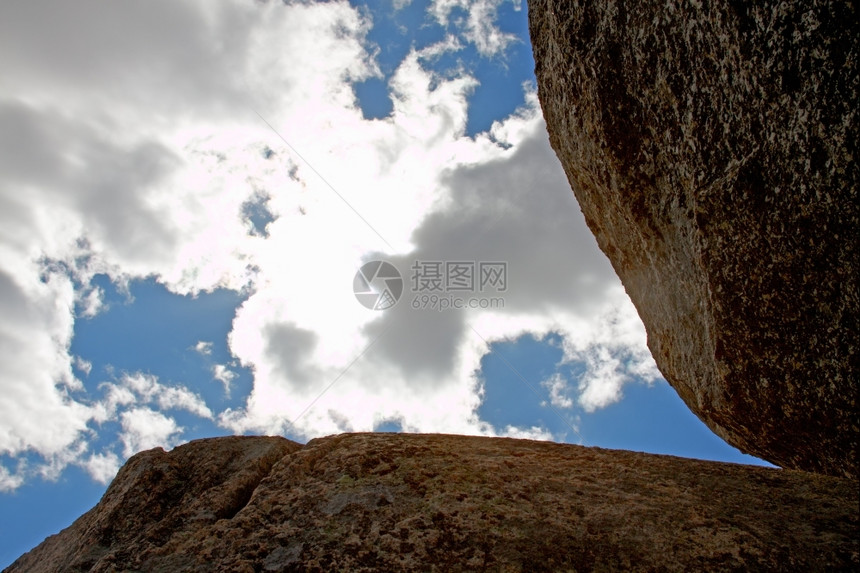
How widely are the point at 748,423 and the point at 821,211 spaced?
256 cm

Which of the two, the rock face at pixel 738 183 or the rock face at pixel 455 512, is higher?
the rock face at pixel 738 183

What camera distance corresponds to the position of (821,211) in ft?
14.2

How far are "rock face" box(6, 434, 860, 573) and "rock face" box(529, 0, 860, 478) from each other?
0.98 metres

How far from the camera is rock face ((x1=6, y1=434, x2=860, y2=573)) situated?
3900mm

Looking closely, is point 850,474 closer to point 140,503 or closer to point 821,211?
point 821,211

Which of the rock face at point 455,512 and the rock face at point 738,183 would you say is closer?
the rock face at point 455,512

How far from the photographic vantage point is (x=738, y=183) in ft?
15.7

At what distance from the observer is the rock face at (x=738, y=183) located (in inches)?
164

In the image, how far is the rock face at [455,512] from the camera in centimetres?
390

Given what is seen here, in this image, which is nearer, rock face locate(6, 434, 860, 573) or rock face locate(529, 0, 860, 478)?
rock face locate(6, 434, 860, 573)

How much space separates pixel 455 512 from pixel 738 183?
340 centimetres

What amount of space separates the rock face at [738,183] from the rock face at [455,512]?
982mm

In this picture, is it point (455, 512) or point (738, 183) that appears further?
point (738, 183)

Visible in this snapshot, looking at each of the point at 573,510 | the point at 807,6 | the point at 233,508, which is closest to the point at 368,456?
the point at 233,508
